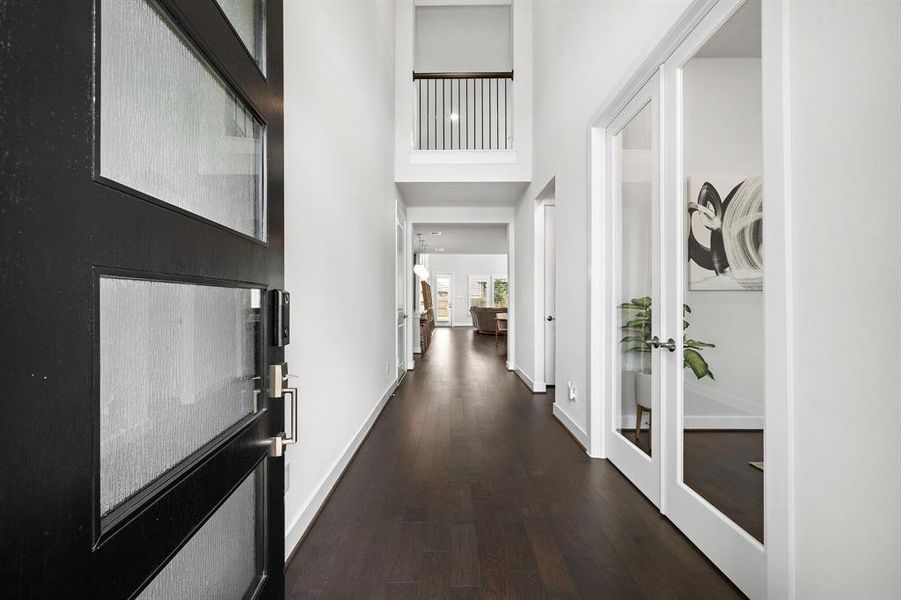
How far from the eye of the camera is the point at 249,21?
1089mm

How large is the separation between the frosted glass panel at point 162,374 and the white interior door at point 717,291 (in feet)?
5.68

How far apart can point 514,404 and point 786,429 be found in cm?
310

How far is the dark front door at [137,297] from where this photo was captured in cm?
47

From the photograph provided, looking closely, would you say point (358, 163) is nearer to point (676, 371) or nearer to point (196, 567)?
point (676, 371)

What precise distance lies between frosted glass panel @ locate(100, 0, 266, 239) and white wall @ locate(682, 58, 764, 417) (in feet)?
5.65

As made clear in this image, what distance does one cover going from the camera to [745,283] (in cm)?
158

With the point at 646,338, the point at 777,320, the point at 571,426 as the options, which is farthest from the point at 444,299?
the point at 777,320

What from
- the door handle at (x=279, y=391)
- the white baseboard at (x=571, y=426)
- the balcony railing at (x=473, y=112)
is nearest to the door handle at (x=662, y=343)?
the white baseboard at (x=571, y=426)

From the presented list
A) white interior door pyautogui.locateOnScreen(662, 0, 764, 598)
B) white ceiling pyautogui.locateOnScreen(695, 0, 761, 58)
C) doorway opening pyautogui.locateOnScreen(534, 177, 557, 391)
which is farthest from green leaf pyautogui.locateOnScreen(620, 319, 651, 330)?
doorway opening pyautogui.locateOnScreen(534, 177, 557, 391)

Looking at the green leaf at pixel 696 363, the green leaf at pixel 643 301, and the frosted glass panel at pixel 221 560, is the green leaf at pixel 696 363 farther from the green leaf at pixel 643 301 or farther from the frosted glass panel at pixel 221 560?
the frosted glass panel at pixel 221 560

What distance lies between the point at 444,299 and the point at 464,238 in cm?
774

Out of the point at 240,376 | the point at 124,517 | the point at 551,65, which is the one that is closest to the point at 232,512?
the point at 240,376

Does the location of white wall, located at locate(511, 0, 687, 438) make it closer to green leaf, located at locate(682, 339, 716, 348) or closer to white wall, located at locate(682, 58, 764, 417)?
white wall, located at locate(682, 58, 764, 417)

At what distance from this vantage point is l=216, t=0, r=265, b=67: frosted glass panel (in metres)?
1.00
